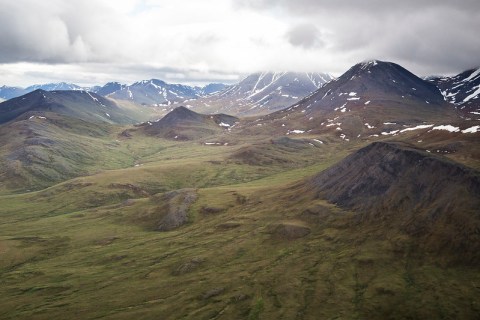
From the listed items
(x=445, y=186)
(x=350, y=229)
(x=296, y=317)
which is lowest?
Answer: (x=296, y=317)

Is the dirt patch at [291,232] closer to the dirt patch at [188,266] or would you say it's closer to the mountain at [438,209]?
the mountain at [438,209]

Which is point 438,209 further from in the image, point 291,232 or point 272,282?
point 272,282

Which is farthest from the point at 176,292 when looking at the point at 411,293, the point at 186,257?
the point at 411,293

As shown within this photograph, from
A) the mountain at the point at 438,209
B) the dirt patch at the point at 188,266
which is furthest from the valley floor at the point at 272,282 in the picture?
the mountain at the point at 438,209

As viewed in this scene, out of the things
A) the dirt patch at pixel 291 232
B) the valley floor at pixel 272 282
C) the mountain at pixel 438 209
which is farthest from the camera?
the dirt patch at pixel 291 232

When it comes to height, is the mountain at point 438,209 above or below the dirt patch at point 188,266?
above

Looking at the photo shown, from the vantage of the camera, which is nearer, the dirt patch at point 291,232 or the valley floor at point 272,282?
the valley floor at point 272,282

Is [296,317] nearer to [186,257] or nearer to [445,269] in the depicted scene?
[445,269]

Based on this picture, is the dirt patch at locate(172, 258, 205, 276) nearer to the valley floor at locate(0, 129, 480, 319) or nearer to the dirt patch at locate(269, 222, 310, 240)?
the valley floor at locate(0, 129, 480, 319)

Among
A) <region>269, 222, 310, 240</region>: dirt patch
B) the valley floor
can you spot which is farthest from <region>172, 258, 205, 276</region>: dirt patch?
<region>269, 222, 310, 240</region>: dirt patch

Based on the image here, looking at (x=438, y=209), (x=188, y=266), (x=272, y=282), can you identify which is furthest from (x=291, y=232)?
(x=438, y=209)

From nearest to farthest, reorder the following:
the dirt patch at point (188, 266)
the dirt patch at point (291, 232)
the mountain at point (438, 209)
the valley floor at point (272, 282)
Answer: the valley floor at point (272, 282) → the mountain at point (438, 209) → the dirt patch at point (188, 266) → the dirt patch at point (291, 232)
